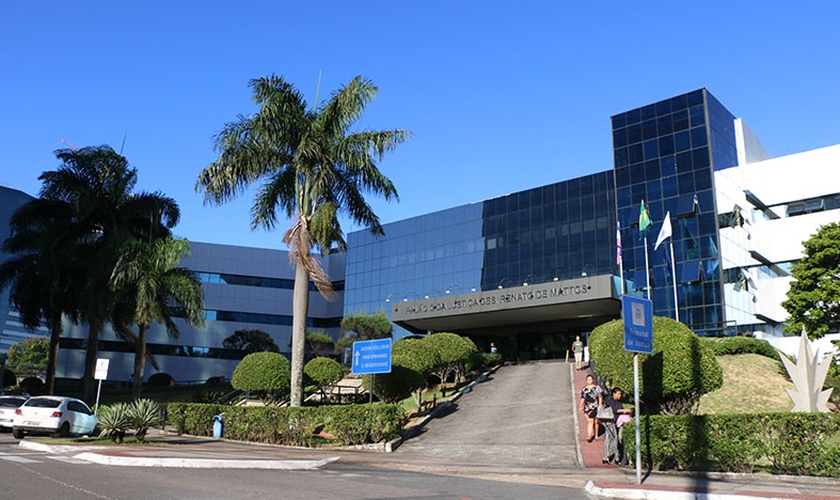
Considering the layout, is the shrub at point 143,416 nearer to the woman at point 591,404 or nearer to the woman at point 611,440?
the woman at point 611,440

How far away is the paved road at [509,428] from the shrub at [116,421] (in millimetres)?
7601

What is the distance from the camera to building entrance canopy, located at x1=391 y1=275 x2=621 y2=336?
39438mm

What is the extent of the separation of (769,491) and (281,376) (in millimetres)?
22905

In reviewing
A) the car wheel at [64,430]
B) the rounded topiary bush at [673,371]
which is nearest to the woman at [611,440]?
the rounded topiary bush at [673,371]

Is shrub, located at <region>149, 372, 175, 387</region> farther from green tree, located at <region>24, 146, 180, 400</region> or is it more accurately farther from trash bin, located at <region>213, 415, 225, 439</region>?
trash bin, located at <region>213, 415, 225, 439</region>

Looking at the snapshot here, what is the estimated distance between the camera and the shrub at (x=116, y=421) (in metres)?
17.4

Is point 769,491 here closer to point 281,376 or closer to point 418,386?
point 418,386

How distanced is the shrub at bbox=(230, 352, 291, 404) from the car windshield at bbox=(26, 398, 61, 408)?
34.6 ft

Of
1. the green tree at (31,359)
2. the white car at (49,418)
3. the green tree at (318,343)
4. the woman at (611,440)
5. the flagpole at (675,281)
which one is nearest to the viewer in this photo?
the woman at (611,440)

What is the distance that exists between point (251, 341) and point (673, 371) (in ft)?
166

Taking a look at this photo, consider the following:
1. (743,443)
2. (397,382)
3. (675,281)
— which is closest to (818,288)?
(675,281)

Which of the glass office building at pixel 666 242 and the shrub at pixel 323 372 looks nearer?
the shrub at pixel 323 372

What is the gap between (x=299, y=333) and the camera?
2152cm

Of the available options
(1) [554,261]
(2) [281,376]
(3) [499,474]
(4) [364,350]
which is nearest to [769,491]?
(3) [499,474]
